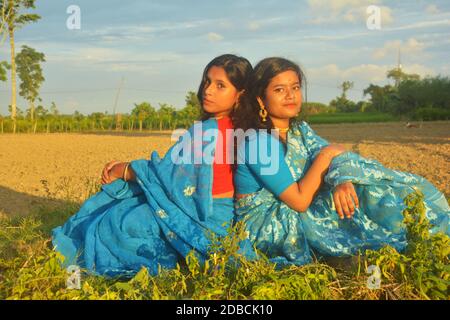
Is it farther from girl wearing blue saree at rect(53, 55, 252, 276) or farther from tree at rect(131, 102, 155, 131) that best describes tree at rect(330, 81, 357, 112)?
girl wearing blue saree at rect(53, 55, 252, 276)

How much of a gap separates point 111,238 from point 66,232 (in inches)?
15.7

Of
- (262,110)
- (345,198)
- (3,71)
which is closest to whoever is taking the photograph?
(345,198)

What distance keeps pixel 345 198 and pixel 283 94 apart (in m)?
0.69

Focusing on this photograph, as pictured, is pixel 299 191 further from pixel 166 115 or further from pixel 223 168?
pixel 166 115

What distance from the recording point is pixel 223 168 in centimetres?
329

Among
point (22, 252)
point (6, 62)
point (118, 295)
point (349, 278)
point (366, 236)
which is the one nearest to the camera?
point (118, 295)

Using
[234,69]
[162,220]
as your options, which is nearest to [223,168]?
[162,220]

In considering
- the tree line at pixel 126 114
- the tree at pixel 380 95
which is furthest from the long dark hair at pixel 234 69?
the tree at pixel 380 95

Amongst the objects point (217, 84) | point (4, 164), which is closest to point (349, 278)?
point (217, 84)

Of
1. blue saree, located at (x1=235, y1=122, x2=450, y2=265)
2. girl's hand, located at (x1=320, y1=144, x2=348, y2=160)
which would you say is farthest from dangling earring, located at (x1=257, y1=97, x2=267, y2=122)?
girl's hand, located at (x1=320, y1=144, x2=348, y2=160)

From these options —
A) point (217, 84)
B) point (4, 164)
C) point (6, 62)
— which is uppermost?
point (6, 62)

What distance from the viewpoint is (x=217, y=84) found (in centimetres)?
324

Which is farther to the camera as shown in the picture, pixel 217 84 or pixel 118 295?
pixel 217 84

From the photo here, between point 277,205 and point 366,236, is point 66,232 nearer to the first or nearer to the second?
point 277,205
